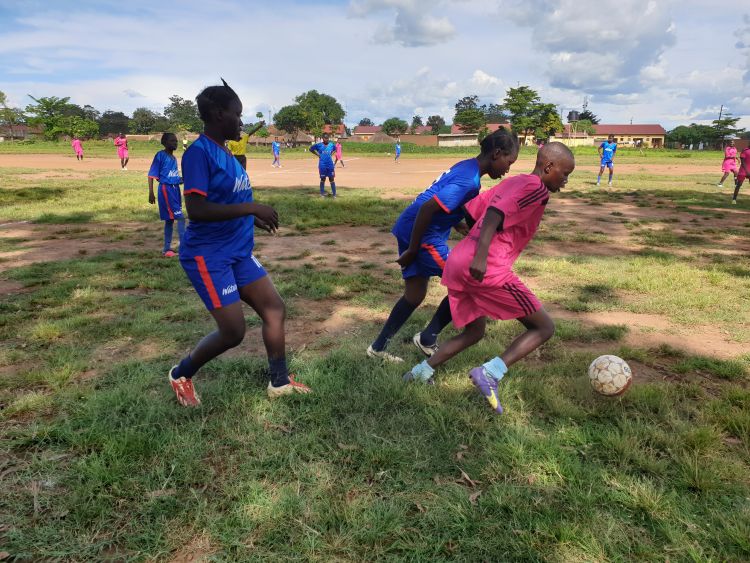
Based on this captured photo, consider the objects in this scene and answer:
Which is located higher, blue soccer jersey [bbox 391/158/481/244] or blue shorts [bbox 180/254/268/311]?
blue soccer jersey [bbox 391/158/481/244]

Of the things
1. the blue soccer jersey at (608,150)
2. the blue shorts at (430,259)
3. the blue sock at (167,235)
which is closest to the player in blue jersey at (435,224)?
the blue shorts at (430,259)

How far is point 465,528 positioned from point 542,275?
5097 mm

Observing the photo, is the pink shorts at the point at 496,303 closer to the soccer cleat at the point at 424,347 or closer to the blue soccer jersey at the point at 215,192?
the soccer cleat at the point at 424,347

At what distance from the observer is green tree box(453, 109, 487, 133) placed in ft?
317

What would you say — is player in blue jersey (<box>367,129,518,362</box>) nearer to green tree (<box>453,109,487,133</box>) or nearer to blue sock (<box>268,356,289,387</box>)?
blue sock (<box>268,356,289,387</box>)

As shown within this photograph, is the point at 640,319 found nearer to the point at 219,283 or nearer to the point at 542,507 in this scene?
the point at 542,507

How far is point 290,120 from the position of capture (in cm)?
11762

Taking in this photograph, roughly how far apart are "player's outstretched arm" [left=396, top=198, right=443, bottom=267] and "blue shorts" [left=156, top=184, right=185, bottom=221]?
509 centimetres

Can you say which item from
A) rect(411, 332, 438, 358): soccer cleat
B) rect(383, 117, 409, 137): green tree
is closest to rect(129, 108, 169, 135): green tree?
rect(383, 117, 409, 137): green tree

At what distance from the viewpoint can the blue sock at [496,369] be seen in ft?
10.7

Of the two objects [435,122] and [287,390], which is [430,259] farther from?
[435,122]

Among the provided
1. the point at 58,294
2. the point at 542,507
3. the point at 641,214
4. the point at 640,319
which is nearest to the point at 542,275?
the point at 640,319

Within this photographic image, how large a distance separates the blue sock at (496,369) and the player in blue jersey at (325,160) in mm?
12139

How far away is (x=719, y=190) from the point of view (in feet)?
57.3
